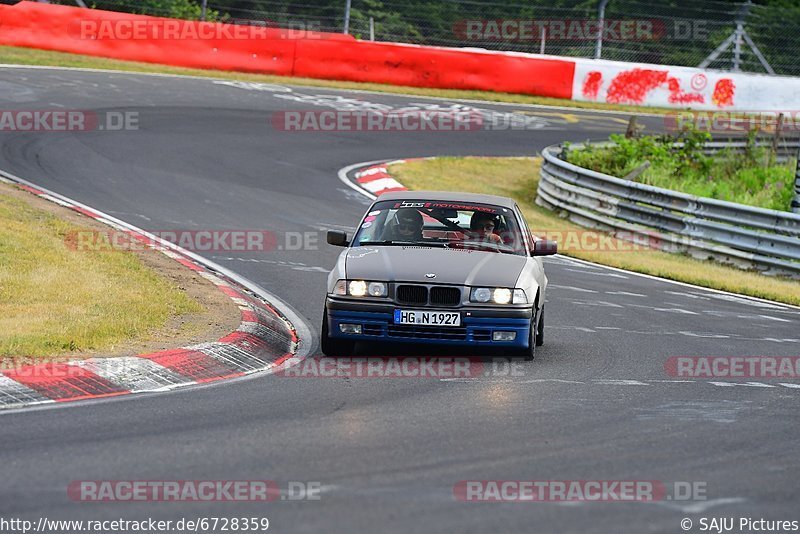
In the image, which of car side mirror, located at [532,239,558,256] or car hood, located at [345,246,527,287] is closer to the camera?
car hood, located at [345,246,527,287]

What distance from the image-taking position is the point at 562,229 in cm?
2052

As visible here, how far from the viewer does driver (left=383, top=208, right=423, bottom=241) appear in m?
10.6

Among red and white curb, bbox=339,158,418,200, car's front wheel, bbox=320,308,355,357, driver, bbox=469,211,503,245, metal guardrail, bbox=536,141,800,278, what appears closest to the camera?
car's front wheel, bbox=320,308,355,357

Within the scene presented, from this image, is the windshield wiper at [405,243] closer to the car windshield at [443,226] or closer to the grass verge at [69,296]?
the car windshield at [443,226]

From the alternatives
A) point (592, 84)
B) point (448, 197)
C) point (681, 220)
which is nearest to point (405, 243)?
point (448, 197)

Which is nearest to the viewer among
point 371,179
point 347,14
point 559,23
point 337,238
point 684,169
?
point 337,238

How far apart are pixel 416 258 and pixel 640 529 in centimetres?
472

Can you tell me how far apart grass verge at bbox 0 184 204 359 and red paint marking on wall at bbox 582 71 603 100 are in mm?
23636

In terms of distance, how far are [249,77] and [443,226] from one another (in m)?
22.2

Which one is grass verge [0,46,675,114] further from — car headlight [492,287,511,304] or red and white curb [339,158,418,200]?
car headlight [492,287,511,304]

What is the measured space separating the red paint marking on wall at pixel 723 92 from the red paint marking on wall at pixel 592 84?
11.5 ft

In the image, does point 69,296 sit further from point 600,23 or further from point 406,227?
point 600,23

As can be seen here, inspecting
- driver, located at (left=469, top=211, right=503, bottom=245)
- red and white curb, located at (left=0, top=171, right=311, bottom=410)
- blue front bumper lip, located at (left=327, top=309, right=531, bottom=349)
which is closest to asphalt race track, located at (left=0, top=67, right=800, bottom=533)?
red and white curb, located at (left=0, top=171, right=311, bottom=410)

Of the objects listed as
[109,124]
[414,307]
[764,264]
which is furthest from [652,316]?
[109,124]
